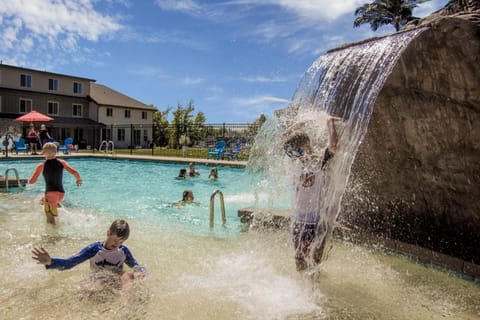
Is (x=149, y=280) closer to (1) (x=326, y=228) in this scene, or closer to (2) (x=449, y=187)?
(1) (x=326, y=228)

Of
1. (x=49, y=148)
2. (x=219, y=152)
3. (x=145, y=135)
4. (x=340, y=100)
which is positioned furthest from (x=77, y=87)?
(x=340, y=100)

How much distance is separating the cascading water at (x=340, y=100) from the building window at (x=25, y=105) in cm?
3471

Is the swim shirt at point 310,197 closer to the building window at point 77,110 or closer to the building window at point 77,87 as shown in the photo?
the building window at point 77,110

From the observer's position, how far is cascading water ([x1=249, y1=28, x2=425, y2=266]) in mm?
4145

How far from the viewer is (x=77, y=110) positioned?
38.5 m

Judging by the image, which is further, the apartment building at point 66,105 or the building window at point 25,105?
the building window at point 25,105

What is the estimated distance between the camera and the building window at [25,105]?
112ft

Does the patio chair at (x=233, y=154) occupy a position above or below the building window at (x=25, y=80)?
below

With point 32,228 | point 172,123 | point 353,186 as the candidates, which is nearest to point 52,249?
point 32,228

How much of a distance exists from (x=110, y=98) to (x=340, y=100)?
3972cm

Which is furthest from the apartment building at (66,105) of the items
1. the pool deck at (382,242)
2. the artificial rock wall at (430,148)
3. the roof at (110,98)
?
the artificial rock wall at (430,148)

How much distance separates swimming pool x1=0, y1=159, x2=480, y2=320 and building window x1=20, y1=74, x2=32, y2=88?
104 feet

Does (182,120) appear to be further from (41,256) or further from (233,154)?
(41,256)

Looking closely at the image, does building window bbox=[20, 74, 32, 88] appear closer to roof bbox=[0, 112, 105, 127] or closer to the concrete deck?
roof bbox=[0, 112, 105, 127]
